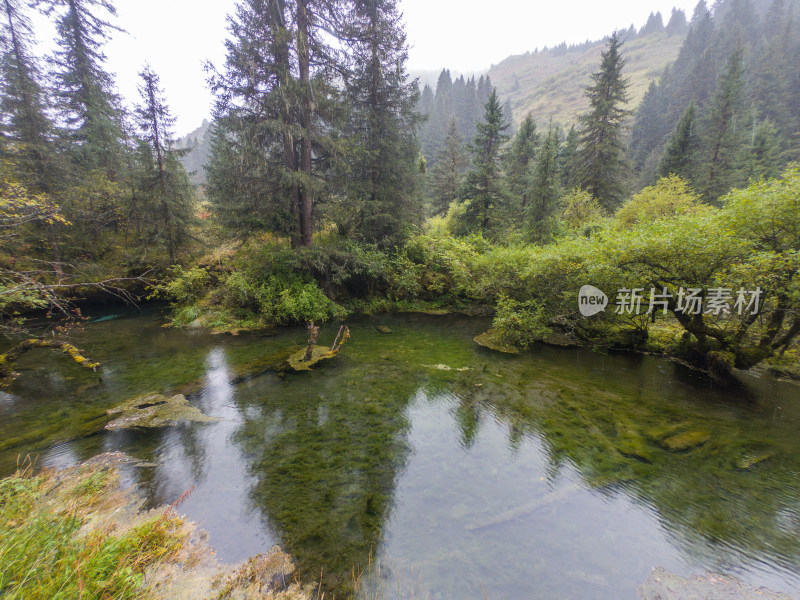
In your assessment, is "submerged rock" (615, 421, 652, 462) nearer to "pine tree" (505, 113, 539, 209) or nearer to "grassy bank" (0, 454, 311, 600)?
"grassy bank" (0, 454, 311, 600)

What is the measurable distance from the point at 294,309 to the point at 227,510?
9.45m

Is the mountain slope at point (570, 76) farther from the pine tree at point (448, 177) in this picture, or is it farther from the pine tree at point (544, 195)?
the pine tree at point (544, 195)

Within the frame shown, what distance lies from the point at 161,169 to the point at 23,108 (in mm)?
5489

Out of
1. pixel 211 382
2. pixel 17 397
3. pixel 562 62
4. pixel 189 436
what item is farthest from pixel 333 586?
pixel 562 62

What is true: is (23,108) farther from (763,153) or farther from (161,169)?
(763,153)

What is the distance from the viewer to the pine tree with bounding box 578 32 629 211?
21531mm

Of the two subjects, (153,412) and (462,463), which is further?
(153,412)

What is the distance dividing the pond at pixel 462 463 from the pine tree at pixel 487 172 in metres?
12.3

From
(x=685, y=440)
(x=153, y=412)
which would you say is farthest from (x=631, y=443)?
(x=153, y=412)

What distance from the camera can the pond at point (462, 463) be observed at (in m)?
3.78

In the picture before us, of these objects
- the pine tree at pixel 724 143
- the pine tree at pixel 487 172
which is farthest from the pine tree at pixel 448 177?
the pine tree at pixel 724 143

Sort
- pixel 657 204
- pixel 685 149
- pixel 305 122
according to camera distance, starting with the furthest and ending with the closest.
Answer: pixel 685 149 < pixel 657 204 < pixel 305 122

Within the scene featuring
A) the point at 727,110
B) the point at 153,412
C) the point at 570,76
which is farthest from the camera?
the point at 570,76

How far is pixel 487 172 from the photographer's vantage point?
713 inches
